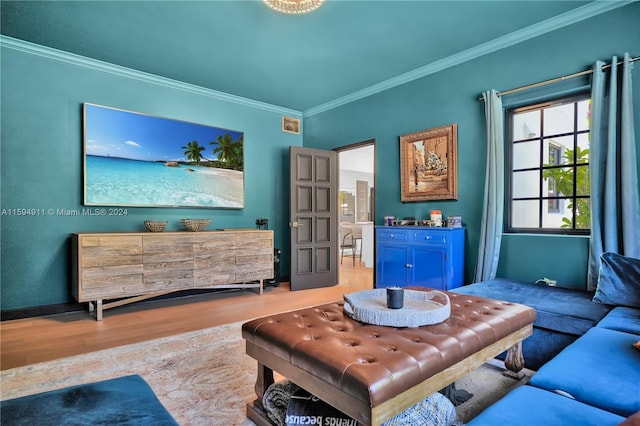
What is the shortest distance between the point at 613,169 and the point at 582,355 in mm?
1958

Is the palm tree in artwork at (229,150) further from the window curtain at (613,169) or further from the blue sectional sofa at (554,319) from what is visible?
the window curtain at (613,169)

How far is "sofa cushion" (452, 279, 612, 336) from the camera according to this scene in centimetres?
208

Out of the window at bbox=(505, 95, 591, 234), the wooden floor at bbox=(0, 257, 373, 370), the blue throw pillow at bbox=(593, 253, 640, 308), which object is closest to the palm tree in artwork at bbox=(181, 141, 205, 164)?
the wooden floor at bbox=(0, 257, 373, 370)

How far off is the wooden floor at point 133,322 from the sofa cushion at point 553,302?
84.7 inches

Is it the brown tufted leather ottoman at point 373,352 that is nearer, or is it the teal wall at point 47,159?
the brown tufted leather ottoman at point 373,352

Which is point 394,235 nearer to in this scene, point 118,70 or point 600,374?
point 600,374

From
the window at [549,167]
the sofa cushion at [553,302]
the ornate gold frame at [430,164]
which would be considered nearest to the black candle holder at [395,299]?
the sofa cushion at [553,302]

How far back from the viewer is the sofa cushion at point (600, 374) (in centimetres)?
113

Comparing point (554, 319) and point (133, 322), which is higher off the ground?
point (554, 319)

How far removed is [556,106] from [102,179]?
494cm

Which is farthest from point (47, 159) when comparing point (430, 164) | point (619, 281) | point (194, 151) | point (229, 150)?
point (619, 281)

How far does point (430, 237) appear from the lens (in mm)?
3629

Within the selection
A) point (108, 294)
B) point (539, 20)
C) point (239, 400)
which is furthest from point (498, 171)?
point (108, 294)

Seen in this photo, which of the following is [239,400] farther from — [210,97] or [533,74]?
[210,97]
